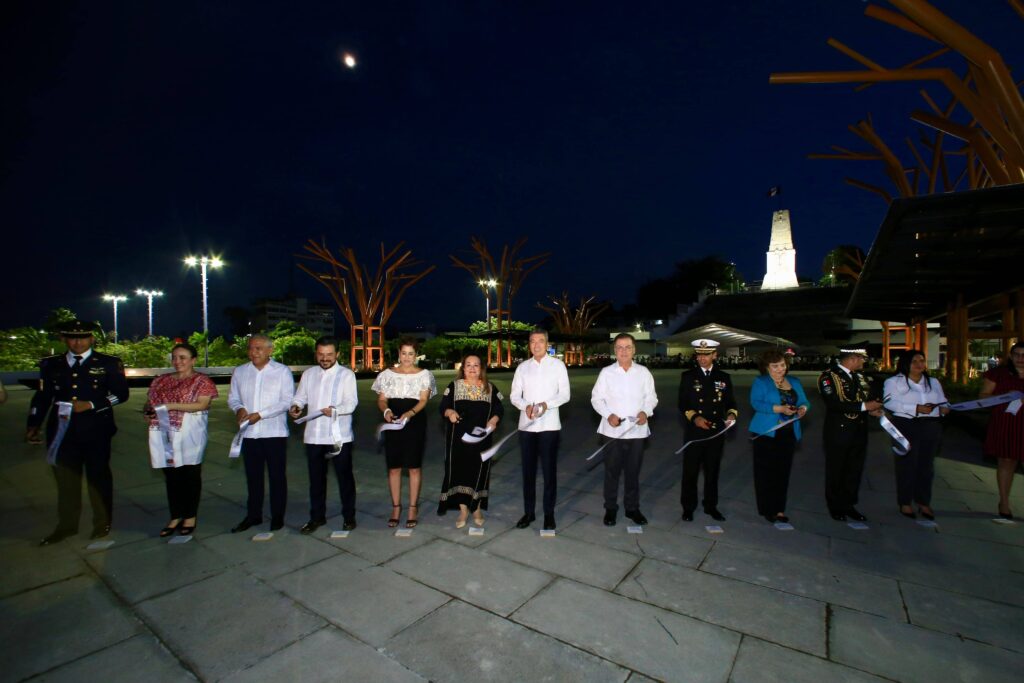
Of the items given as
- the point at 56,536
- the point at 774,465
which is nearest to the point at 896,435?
the point at 774,465

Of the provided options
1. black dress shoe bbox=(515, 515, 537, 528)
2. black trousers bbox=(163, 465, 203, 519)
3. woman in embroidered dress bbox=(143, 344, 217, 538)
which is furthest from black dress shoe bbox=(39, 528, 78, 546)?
black dress shoe bbox=(515, 515, 537, 528)

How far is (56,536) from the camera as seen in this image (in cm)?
391

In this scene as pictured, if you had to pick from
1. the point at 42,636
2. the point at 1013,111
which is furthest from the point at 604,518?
the point at 1013,111

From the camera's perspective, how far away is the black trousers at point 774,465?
4.25 m

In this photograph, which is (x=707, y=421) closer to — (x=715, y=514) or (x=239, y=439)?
(x=715, y=514)

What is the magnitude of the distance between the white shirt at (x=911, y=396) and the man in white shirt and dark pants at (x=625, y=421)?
2.34m

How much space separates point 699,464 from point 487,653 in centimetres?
279

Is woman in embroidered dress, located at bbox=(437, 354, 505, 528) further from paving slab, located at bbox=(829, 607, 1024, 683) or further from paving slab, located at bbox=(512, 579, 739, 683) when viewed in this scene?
paving slab, located at bbox=(829, 607, 1024, 683)

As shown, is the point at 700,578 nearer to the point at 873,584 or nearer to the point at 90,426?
the point at 873,584

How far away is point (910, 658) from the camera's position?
2.38 m

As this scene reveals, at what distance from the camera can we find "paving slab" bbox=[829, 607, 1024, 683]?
2262 millimetres

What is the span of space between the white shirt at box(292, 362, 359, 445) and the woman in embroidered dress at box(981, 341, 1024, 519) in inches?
229

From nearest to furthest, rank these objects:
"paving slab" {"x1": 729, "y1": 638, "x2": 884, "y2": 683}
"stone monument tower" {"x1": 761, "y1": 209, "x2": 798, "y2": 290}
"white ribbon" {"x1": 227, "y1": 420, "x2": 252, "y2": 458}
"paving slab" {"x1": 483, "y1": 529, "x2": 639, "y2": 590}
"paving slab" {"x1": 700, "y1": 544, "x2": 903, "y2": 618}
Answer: "paving slab" {"x1": 729, "y1": 638, "x2": 884, "y2": 683} < "paving slab" {"x1": 700, "y1": 544, "x2": 903, "y2": 618} < "paving slab" {"x1": 483, "y1": 529, "x2": 639, "y2": 590} < "white ribbon" {"x1": 227, "y1": 420, "x2": 252, "y2": 458} < "stone monument tower" {"x1": 761, "y1": 209, "x2": 798, "y2": 290}

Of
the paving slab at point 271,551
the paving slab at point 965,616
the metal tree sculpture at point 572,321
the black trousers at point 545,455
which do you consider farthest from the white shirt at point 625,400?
the metal tree sculpture at point 572,321
